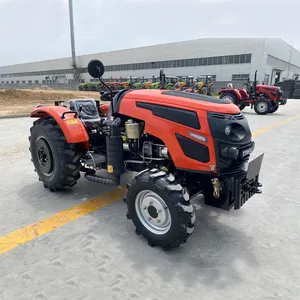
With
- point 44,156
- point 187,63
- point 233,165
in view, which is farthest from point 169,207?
point 187,63

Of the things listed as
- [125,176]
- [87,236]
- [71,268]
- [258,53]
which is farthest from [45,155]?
[258,53]

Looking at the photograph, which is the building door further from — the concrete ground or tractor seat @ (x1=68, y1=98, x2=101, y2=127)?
the concrete ground

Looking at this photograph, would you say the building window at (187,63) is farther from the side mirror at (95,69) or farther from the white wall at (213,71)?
the side mirror at (95,69)

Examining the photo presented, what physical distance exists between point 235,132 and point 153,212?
1.00 m

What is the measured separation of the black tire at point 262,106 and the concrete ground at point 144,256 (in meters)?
10.0

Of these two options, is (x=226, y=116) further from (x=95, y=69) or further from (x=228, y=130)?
(x=95, y=69)

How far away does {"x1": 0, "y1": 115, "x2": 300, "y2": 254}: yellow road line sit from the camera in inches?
97.6

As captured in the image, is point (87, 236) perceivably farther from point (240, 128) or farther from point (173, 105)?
point (240, 128)

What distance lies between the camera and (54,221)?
283 cm

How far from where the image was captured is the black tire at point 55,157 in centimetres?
325

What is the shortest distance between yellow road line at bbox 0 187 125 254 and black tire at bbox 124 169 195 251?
860 mm

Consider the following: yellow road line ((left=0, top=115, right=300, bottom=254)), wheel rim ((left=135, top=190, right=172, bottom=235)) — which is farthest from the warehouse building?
wheel rim ((left=135, top=190, right=172, bottom=235))

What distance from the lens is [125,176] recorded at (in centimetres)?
416

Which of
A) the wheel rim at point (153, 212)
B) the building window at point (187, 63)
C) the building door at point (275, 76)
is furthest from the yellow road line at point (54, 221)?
the building door at point (275, 76)
